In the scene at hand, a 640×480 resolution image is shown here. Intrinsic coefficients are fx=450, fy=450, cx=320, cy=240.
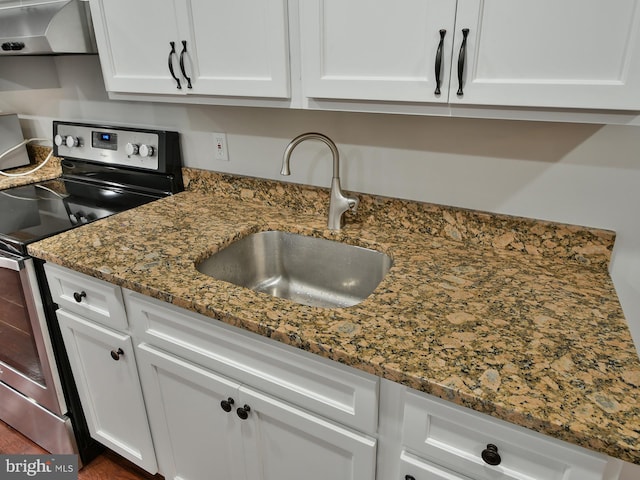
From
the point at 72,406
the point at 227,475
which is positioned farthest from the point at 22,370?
the point at 227,475

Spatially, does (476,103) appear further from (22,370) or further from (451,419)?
(22,370)

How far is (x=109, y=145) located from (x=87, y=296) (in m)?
0.86

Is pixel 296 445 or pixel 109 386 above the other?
pixel 296 445

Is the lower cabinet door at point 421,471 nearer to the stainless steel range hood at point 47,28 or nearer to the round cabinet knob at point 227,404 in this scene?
the round cabinet knob at point 227,404

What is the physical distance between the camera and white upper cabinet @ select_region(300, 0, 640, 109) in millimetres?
837

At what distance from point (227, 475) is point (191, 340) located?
0.44 m

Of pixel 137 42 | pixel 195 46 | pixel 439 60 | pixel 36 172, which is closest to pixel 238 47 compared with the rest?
pixel 195 46

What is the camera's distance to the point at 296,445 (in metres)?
1.10

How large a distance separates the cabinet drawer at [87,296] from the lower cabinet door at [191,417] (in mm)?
133

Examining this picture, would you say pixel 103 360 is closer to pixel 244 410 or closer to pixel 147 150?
pixel 244 410

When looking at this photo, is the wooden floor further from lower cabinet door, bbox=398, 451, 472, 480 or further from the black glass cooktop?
lower cabinet door, bbox=398, 451, 472, 480

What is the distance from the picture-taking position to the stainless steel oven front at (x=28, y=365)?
1.47 meters

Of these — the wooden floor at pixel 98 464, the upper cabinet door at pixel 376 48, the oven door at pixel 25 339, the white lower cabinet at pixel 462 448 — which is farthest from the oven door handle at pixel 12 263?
the white lower cabinet at pixel 462 448

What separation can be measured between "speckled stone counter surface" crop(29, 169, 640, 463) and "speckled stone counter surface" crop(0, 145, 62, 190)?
32.0 inches
